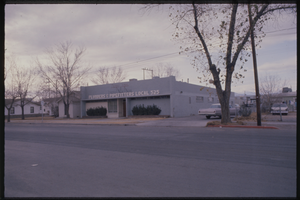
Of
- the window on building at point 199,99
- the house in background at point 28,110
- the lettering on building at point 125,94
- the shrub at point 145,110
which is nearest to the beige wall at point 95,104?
the lettering on building at point 125,94

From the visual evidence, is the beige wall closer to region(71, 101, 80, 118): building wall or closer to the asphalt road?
region(71, 101, 80, 118): building wall

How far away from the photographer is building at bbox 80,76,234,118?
31.3 metres

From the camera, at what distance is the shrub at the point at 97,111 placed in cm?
3788

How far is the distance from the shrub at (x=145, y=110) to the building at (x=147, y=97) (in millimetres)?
534

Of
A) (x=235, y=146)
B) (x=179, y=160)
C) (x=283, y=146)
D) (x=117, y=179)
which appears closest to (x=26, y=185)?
(x=117, y=179)

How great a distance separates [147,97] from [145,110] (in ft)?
6.12

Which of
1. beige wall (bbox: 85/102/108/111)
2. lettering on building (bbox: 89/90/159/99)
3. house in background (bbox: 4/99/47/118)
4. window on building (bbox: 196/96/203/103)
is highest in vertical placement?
lettering on building (bbox: 89/90/159/99)

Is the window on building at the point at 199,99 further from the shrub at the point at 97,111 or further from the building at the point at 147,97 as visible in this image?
the shrub at the point at 97,111

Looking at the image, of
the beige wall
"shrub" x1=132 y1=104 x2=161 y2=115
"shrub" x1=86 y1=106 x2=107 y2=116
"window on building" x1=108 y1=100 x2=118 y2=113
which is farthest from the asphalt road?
the beige wall

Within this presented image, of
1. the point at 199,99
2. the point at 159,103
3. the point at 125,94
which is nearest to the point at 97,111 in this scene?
the point at 125,94

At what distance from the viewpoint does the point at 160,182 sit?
17.3ft

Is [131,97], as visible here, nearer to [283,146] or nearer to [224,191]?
[283,146]

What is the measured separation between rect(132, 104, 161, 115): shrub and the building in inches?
21.0

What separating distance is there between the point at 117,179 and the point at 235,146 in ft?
17.4
